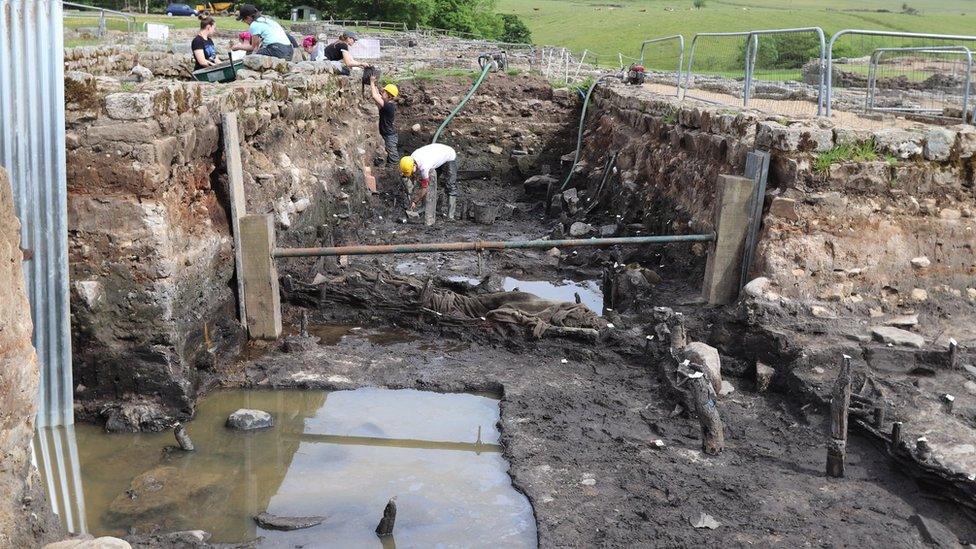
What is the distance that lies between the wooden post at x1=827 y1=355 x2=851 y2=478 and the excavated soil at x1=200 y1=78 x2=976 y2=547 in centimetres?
9

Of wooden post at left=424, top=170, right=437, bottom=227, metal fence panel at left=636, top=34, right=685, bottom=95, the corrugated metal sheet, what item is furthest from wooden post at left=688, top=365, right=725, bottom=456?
metal fence panel at left=636, top=34, right=685, bottom=95

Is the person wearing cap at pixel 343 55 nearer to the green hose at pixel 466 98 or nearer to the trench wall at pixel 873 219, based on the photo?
the green hose at pixel 466 98

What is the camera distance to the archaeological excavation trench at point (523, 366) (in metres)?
5.30

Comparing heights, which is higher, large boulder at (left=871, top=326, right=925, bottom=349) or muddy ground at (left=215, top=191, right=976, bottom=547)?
large boulder at (left=871, top=326, right=925, bottom=349)

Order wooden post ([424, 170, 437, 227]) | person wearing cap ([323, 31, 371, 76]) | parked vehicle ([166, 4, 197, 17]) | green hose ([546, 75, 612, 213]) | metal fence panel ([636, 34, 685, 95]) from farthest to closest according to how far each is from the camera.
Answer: parked vehicle ([166, 4, 197, 17]) < green hose ([546, 75, 612, 213]) < person wearing cap ([323, 31, 371, 76]) < metal fence panel ([636, 34, 685, 95]) < wooden post ([424, 170, 437, 227])

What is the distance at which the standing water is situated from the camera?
524 cm

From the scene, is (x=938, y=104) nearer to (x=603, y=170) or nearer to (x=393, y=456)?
A: (x=603, y=170)

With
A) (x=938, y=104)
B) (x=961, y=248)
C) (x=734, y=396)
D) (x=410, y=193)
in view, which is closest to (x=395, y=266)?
(x=410, y=193)

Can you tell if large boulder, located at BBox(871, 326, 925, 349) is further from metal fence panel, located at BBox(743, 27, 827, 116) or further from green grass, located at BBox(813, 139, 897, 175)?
metal fence panel, located at BBox(743, 27, 827, 116)

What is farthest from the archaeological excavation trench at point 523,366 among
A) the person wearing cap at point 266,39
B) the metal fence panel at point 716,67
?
the person wearing cap at point 266,39

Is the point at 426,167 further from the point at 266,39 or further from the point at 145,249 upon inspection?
the point at 145,249

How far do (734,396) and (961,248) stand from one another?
248cm

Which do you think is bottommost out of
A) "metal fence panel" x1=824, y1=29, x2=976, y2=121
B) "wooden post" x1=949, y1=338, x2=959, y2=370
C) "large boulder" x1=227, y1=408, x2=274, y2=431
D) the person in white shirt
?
"large boulder" x1=227, y1=408, x2=274, y2=431

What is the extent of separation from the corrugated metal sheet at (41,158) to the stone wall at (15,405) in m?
2.17
